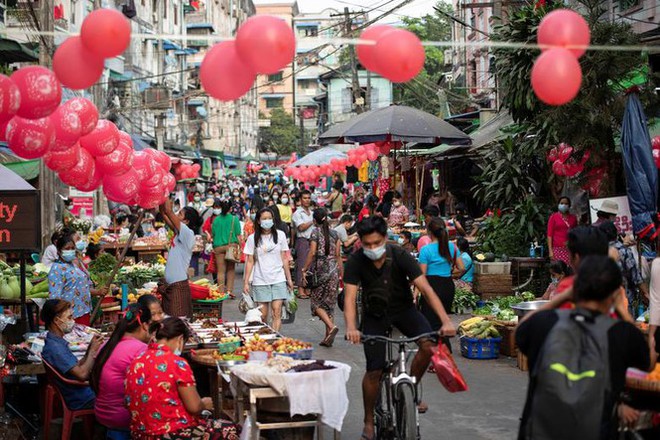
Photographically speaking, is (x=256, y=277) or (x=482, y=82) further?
(x=482, y=82)

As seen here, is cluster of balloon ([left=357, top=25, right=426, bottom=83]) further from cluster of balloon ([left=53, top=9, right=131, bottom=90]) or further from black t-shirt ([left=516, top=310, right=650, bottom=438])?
black t-shirt ([left=516, top=310, right=650, bottom=438])

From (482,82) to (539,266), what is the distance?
23.2 m

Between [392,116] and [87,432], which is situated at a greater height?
[392,116]

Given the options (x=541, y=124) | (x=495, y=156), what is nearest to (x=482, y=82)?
(x=495, y=156)

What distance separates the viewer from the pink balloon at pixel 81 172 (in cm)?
956

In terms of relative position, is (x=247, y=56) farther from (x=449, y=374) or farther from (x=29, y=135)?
(x=449, y=374)

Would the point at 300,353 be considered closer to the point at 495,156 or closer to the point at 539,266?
the point at 539,266

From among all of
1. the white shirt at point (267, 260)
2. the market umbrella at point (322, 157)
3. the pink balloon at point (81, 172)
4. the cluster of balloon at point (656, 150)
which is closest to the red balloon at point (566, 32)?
the pink balloon at point (81, 172)

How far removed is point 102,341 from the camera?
370 inches

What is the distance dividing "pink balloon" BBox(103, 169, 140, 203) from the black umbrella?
823 centimetres

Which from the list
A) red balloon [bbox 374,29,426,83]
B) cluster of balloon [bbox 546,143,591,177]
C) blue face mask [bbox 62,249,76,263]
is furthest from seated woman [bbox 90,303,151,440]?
cluster of balloon [bbox 546,143,591,177]

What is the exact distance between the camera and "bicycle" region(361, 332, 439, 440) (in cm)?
766

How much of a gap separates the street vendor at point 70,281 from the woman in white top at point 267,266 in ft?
7.37

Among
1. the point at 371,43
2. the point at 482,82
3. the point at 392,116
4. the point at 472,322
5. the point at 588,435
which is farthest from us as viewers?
the point at 482,82
